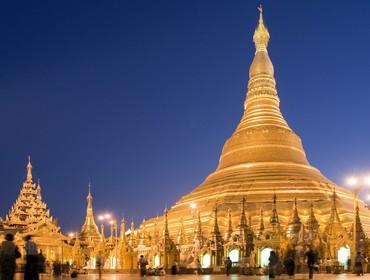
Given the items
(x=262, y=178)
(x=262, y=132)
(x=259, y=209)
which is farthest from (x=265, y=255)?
(x=262, y=132)

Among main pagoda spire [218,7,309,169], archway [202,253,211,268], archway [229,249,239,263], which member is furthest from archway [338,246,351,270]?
main pagoda spire [218,7,309,169]

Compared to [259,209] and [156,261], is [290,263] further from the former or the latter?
[259,209]

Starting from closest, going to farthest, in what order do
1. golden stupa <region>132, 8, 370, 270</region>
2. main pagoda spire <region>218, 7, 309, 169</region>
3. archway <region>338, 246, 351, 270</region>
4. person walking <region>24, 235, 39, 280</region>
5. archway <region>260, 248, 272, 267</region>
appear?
person walking <region>24, 235, 39, 280</region>
archway <region>338, 246, 351, 270</region>
archway <region>260, 248, 272, 267</region>
golden stupa <region>132, 8, 370, 270</region>
main pagoda spire <region>218, 7, 309, 169</region>

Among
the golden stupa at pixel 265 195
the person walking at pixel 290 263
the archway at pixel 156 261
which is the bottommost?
the archway at pixel 156 261

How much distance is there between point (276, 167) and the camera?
5106 centimetres

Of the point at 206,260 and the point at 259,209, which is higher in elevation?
the point at 259,209

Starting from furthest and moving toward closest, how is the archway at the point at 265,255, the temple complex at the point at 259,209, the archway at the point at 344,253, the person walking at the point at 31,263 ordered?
the temple complex at the point at 259,209
the archway at the point at 265,255
the archway at the point at 344,253
the person walking at the point at 31,263

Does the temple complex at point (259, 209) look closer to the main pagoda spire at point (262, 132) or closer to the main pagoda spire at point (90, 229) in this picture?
the main pagoda spire at point (262, 132)

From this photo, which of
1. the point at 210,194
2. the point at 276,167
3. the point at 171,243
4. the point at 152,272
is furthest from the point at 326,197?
the point at 152,272

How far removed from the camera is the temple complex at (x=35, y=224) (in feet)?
189

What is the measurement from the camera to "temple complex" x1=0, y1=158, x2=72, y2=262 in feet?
189

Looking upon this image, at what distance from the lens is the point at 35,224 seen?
60500mm

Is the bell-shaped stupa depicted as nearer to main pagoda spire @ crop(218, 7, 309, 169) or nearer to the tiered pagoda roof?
main pagoda spire @ crop(218, 7, 309, 169)

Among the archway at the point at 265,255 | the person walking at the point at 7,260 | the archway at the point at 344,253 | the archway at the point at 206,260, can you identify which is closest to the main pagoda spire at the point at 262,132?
the archway at the point at 206,260
